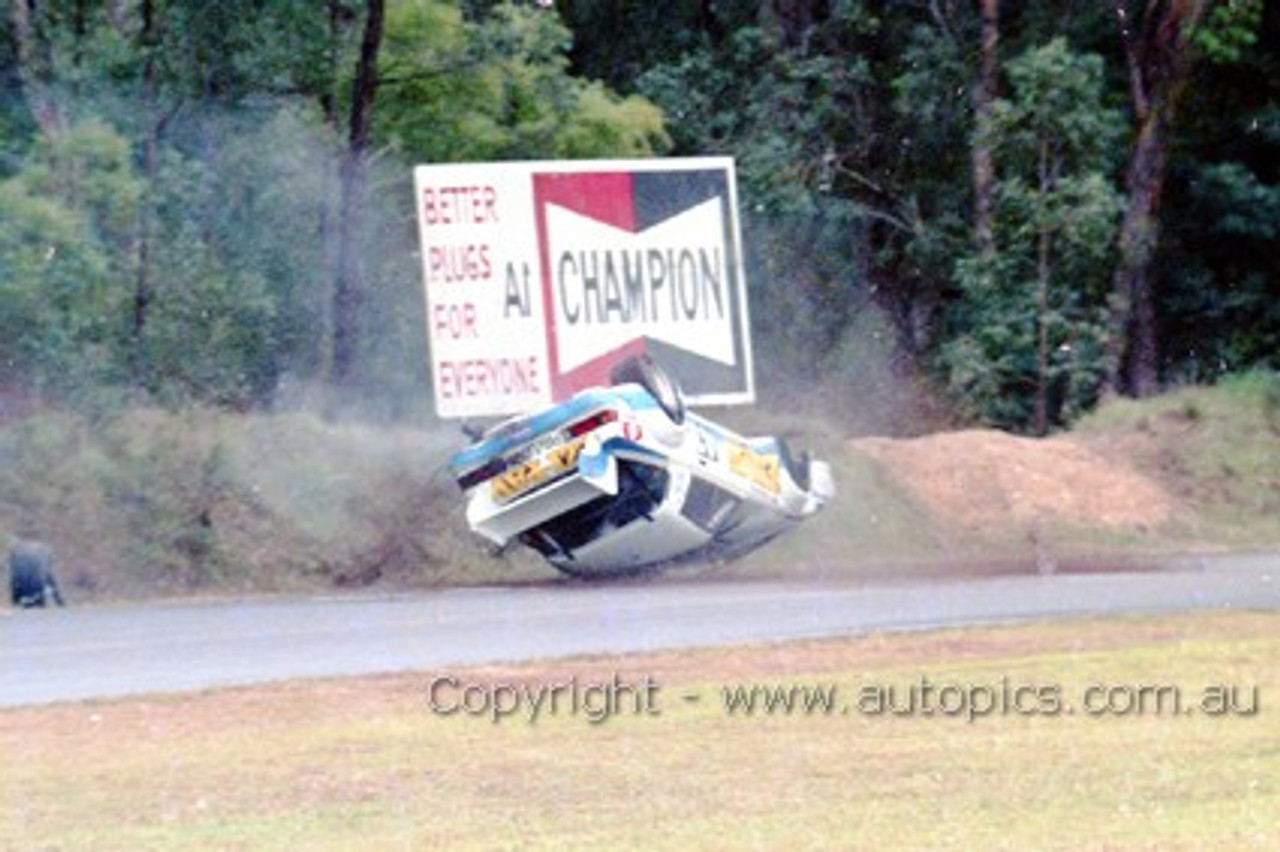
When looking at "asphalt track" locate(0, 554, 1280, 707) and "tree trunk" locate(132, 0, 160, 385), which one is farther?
"tree trunk" locate(132, 0, 160, 385)

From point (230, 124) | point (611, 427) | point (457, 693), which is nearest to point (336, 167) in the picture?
point (230, 124)

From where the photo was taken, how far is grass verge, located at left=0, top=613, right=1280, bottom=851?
35.0 ft

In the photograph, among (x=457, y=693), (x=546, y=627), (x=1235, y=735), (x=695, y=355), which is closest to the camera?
(x=1235, y=735)

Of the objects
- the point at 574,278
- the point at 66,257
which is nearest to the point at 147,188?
the point at 66,257

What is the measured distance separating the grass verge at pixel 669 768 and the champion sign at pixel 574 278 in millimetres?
7187

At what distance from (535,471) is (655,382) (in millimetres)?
1189

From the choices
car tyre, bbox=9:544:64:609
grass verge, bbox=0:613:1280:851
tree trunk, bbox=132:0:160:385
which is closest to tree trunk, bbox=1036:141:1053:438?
tree trunk, bbox=132:0:160:385

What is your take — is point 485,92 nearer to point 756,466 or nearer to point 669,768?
point 756,466

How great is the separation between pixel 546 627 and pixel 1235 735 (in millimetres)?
5752

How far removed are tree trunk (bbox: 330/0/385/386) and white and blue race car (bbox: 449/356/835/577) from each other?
7.45m

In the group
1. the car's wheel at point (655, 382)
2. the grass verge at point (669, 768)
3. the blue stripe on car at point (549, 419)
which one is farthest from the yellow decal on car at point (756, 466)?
the grass verge at point (669, 768)

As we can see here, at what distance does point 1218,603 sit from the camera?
18875mm

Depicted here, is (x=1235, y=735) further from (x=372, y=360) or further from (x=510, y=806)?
(x=372, y=360)

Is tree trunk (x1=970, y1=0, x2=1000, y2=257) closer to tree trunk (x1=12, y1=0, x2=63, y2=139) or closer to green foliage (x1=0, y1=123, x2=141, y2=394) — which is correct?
green foliage (x1=0, y1=123, x2=141, y2=394)
